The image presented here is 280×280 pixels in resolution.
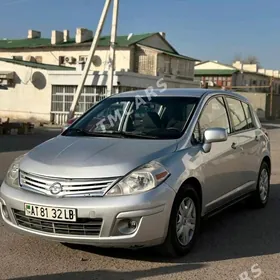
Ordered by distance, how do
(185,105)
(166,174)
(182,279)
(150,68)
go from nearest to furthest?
(182,279)
(166,174)
(185,105)
(150,68)

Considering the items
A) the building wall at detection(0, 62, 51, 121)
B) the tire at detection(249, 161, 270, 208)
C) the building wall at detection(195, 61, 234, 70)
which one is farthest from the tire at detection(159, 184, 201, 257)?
the building wall at detection(195, 61, 234, 70)

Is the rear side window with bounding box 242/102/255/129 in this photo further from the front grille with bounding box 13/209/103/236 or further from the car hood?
the front grille with bounding box 13/209/103/236

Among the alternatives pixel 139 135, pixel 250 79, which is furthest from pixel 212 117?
pixel 250 79

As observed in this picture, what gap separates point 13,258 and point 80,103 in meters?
25.0

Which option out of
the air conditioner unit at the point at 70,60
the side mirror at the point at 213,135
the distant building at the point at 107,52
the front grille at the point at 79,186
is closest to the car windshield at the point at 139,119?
the side mirror at the point at 213,135

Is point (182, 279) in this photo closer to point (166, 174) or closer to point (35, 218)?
point (166, 174)

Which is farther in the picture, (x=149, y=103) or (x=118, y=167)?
(x=149, y=103)

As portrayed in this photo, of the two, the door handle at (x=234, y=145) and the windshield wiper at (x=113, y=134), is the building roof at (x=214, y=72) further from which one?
→ the windshield wiper at (x=113, y=134)

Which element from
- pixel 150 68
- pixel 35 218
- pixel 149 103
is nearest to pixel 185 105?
pixel 149 103

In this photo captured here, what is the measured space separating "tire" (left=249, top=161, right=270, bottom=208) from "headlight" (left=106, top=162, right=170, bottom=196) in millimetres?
2876

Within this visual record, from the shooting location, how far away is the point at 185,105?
17.5 ft

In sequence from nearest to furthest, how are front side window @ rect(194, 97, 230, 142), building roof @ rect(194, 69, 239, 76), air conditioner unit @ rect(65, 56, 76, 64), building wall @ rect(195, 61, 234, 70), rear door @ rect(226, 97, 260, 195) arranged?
front side window @ rect(194, 97, 230, 142) < rear door @ rect(226, 97, 260, 195) < air conditioner unit @ rect(65, 56, 76, 64) < building roof @ rect(194, 69, 239, 76) < building wall @ rect(195, 61, 234, 70)

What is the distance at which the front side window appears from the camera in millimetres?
5133

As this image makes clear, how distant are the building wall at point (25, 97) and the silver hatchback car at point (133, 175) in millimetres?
25274
